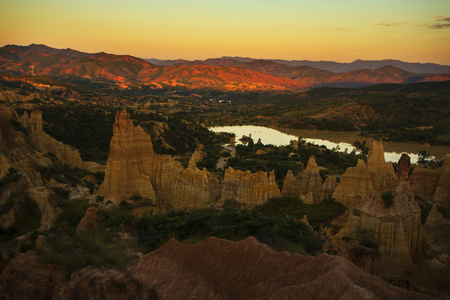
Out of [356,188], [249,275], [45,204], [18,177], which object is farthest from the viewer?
[18,177]

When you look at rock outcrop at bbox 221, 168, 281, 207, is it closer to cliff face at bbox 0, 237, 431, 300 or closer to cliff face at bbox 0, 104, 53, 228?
cliff face at bbox 0, 104, 53, 228

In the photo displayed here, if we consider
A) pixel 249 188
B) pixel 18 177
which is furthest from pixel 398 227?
pixel 18 177

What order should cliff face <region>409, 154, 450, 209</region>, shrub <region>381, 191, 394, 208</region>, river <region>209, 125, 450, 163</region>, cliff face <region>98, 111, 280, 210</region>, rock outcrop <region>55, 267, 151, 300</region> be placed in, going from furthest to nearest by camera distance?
river <region>209, 125, 450, 163</region>, cliff face <region>409, 154, 450, 209</region>, cliff face <region>98, 111, 280, 210</region>, shrub <region>381, 191, 394, 208</region>, rock outcrop <region>55, 267, 151, 300</region>

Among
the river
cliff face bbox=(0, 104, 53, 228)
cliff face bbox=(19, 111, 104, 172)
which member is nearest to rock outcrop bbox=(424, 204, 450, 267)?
cliff face bbox=(0, 104, 53, 228)

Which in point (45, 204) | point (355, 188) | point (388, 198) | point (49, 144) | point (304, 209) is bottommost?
point (45, 204)

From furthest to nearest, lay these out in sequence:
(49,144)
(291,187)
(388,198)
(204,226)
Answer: (49,144)
(291,187)
(204,226)
(388,198)

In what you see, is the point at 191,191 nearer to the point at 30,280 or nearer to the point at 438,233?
the point at 438,233
